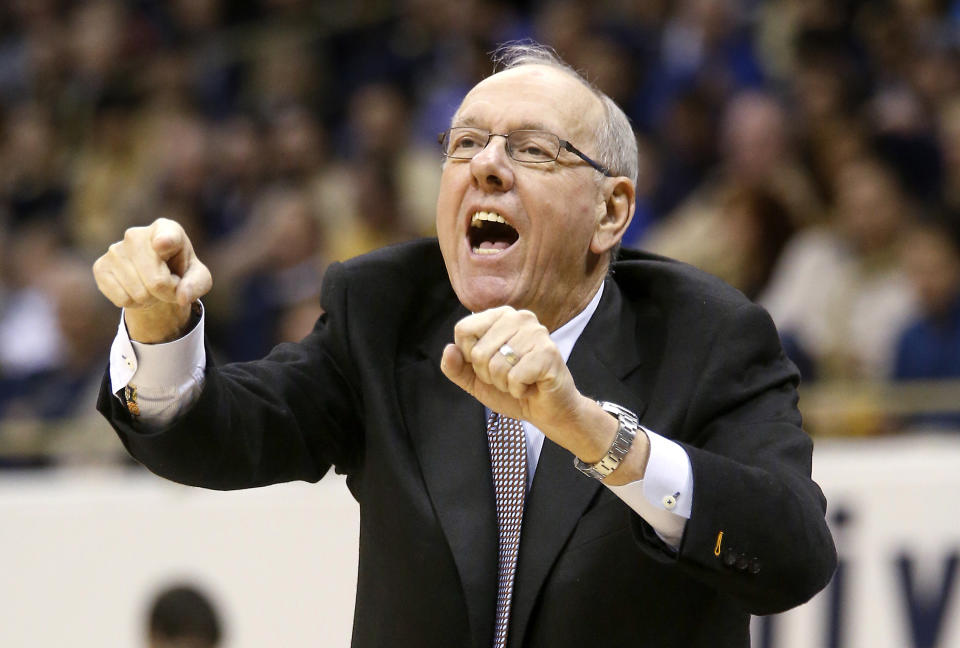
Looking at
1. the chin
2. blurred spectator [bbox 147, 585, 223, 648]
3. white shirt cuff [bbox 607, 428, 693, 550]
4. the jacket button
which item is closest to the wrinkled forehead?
the chin

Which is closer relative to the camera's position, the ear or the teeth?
the teeth

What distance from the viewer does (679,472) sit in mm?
1893

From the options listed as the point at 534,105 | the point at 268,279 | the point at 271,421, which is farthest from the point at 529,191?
the point at 268,279

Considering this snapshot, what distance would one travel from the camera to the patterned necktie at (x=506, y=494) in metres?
2.09

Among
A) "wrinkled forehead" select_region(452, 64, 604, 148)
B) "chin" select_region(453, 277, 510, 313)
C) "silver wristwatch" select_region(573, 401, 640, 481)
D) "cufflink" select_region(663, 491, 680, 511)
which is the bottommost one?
"cufflink" select_region(663, 491, 680, 511)

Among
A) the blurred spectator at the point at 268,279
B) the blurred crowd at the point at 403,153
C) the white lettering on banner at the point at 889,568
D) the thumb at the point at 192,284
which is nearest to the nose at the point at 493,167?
the thumb at the point at 192,284

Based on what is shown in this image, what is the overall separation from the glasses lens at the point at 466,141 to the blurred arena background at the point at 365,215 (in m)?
2.00

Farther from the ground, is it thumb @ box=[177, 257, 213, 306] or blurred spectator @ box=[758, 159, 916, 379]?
blurred spectator @ box=[758, 159, 916, 379]

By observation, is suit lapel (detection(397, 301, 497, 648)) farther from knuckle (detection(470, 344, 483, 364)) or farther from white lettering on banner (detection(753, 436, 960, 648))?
white lettering on banner (detection(753, 436, 960, 648))

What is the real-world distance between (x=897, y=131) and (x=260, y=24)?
4.22 metres

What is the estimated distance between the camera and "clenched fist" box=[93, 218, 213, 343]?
1898 mm

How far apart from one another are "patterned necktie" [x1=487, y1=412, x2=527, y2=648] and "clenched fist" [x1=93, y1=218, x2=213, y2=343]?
568 millimetres

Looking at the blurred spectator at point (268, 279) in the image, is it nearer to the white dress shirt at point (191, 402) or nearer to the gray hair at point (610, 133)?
the gray hair at point (610, 133)

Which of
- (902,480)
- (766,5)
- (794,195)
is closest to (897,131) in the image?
(794,195)
